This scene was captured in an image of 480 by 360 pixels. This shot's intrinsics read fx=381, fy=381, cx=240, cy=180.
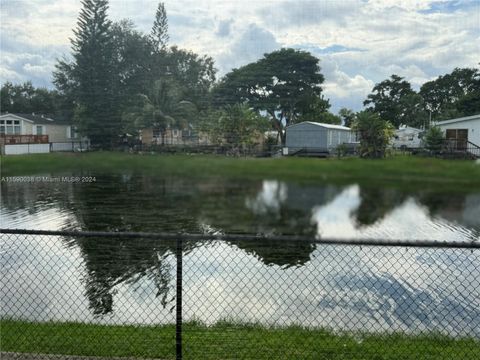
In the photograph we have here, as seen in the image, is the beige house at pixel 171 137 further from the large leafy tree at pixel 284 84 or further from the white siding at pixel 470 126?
the white siding at pixel 470 126

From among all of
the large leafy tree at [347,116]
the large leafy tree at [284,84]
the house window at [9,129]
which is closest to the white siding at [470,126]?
the large leafy tree at [347,116]

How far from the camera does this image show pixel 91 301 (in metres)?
3.21

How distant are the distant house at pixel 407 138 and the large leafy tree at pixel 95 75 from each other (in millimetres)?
2783

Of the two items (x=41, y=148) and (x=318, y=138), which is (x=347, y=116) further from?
(x=41, y=148)

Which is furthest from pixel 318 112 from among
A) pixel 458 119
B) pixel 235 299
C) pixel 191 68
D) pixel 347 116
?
pixel 191 68

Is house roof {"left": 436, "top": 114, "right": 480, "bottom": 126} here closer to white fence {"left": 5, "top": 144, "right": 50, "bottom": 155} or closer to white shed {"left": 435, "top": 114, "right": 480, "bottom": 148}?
white shed {"left": 435, "top": 114, "right": 480, "bottom": 148}

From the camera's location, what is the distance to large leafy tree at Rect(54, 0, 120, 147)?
4.15 meters

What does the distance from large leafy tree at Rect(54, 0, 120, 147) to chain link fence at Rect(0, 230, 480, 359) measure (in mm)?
1495

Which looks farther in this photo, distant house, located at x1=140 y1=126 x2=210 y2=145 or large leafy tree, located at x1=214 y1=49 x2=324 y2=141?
large leafy tree, located at x1=214 y1=49 x2=324 y2=141

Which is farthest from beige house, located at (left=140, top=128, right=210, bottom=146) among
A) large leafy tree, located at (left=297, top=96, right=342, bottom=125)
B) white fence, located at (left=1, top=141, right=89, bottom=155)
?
large leafy tree, located at (left=297, top=96, right=342, bottom=125)

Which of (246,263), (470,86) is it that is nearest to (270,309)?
(246,263)

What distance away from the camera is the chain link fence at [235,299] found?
1831 mm

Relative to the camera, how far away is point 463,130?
3.79 metres

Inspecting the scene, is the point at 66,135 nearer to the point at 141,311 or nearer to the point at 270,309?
the point at 141,311
